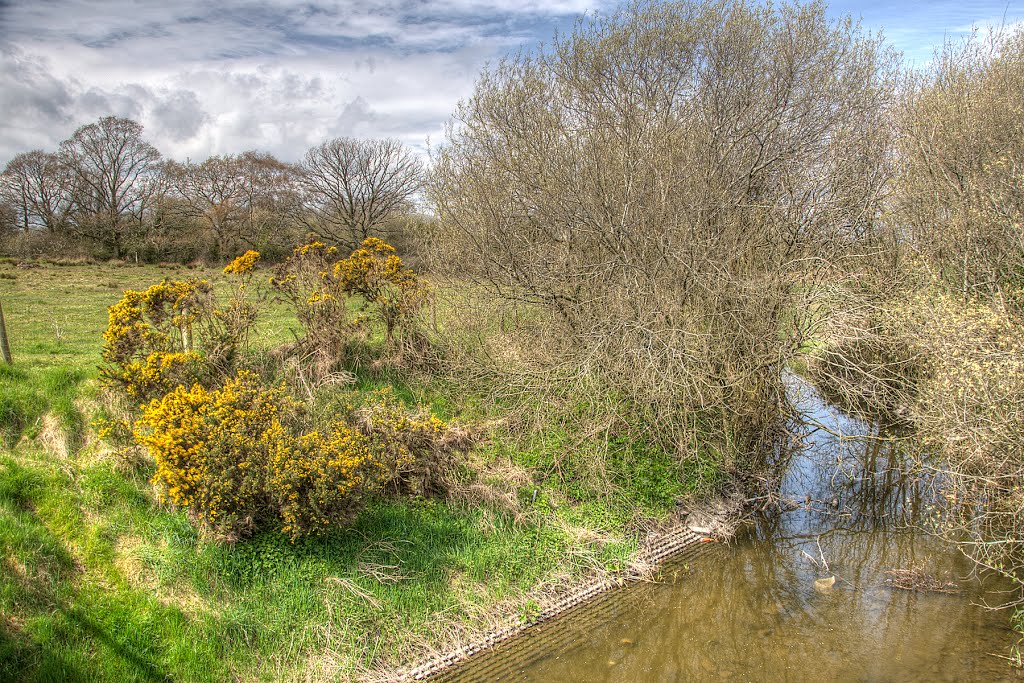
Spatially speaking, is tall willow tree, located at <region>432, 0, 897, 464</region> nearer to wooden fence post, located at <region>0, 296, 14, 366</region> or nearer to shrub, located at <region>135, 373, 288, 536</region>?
shrub, located at <region>135, 373, 288, 536</region>

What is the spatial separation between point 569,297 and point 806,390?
379 cm

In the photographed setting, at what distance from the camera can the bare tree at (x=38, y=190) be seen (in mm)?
16609

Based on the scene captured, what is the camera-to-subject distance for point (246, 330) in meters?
8.89

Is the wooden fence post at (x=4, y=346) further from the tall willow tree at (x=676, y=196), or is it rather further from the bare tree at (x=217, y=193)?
the bare tree at (x=217, y=193)

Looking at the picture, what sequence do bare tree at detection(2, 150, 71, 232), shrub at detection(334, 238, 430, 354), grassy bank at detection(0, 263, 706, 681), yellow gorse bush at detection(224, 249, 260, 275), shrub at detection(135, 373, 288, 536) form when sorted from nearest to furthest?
grassy bank at detection(0, 263, 706, 681) → shrub at detection(135, 373, 288, 536) → yellow gorse bush at detection(224, 249, 260, 275) → shrub at detection(334, 238, 430, 354) → bare tree at detection(2, 150, 71, 232)

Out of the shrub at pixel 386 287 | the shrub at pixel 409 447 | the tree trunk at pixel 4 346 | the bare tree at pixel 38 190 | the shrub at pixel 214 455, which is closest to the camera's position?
the shrub at pixel 214 455

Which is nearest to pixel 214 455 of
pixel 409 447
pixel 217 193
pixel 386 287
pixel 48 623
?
pixel 48 623

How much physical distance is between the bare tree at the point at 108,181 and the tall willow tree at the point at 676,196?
1284cm

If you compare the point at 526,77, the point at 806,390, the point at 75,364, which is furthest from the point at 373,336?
the point at 806,390

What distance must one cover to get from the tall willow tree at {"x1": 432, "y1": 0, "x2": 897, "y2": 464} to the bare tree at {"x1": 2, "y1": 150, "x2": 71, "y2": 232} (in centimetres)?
1289

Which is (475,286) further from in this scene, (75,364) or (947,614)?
(947,614)

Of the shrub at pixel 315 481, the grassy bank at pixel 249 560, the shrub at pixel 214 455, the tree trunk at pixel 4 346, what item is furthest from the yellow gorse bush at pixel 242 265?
the shrub at pixel 315 481

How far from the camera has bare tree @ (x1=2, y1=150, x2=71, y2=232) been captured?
1661 cm

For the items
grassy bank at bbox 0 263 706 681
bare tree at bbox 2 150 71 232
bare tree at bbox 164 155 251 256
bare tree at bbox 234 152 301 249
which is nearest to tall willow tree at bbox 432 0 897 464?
grassy bank at bbox 0 263 706 681
